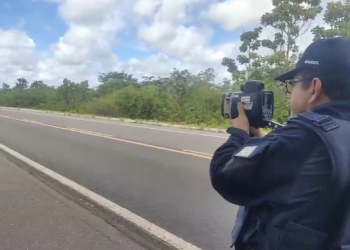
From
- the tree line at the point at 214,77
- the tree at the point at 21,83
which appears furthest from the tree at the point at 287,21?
the tree at the point at 21,83

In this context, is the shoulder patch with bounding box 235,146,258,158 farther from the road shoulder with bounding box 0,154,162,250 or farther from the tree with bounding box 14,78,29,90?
the tree with bounding box 14,78,29,90

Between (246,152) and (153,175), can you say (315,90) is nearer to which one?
(246,152)

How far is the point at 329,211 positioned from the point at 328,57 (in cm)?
59

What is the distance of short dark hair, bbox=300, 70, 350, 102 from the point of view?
5.08 feet

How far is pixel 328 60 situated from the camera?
157 cm

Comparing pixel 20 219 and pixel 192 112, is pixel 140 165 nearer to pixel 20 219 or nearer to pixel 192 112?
pixel 20 219

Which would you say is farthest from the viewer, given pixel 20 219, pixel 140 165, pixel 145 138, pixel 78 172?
pixel 145 138

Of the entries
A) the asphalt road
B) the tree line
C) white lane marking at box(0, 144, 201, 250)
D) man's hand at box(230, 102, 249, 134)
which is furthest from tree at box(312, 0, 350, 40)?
man's hand at box(230, 102, 249, 134)

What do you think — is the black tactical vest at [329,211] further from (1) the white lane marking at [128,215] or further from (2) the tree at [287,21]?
(2) the tree at [287,21]

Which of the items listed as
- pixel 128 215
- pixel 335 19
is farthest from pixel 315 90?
pixel 335 19

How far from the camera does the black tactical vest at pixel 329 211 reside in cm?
143

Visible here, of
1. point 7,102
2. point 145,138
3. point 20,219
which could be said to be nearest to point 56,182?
point 20,219

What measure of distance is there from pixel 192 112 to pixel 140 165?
20.4 m

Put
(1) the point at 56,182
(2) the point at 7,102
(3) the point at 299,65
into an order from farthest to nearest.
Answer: (2) the point at 7,102
(1) the point at 56,182
(3) the point at 299,65
